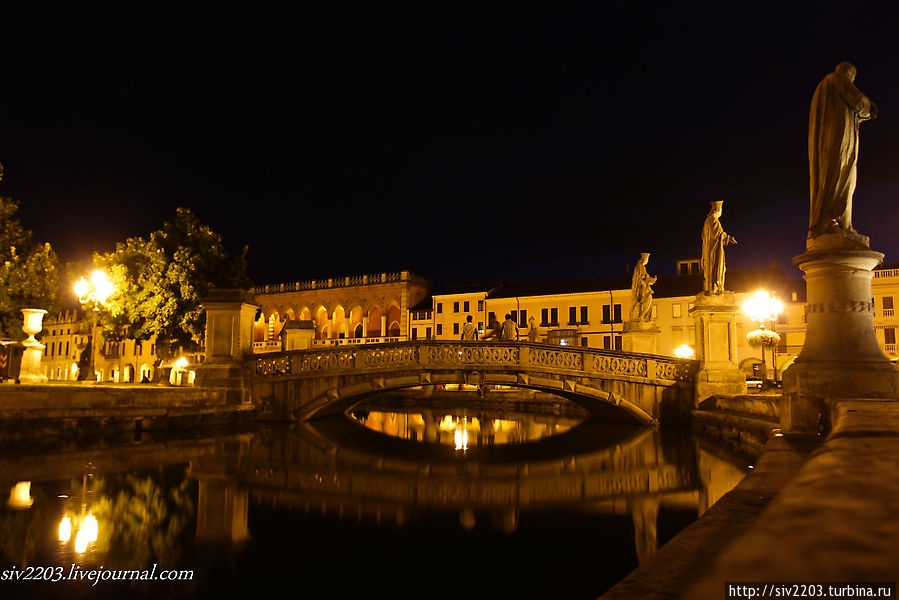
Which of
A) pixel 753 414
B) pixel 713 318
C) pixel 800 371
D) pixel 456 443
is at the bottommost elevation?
pixel 456 443

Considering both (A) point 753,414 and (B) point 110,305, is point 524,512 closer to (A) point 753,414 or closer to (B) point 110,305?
(A) point 753,414

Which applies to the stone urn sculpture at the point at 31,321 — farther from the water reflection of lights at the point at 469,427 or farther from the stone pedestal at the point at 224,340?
the water reflection of lights at the point at 469,427

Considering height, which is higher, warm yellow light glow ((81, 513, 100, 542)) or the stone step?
the stone step

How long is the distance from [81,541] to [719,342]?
14873 millimetres

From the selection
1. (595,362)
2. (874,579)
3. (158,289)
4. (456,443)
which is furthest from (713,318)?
(158,289)

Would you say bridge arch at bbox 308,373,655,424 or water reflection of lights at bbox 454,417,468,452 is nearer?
water reflection of lights at bbox 454,417,468,452

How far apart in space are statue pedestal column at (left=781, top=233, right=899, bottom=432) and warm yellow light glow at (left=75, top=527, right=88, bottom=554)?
7033 mm

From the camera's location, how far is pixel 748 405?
12.9 meters

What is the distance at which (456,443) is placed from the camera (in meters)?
15.5

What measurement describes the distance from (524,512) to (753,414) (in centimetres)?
688

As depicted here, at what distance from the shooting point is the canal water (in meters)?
5.15

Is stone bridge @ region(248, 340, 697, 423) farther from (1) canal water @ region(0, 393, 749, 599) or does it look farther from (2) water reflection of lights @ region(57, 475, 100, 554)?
(2) water reflection of lights @ region(57, 475, 100, 554)

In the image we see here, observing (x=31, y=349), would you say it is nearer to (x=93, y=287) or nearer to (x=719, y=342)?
(x=93, y=287)

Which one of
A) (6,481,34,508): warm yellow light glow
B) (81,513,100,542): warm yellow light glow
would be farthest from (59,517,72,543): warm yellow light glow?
(6,481,34,508): warm yellow light glow
